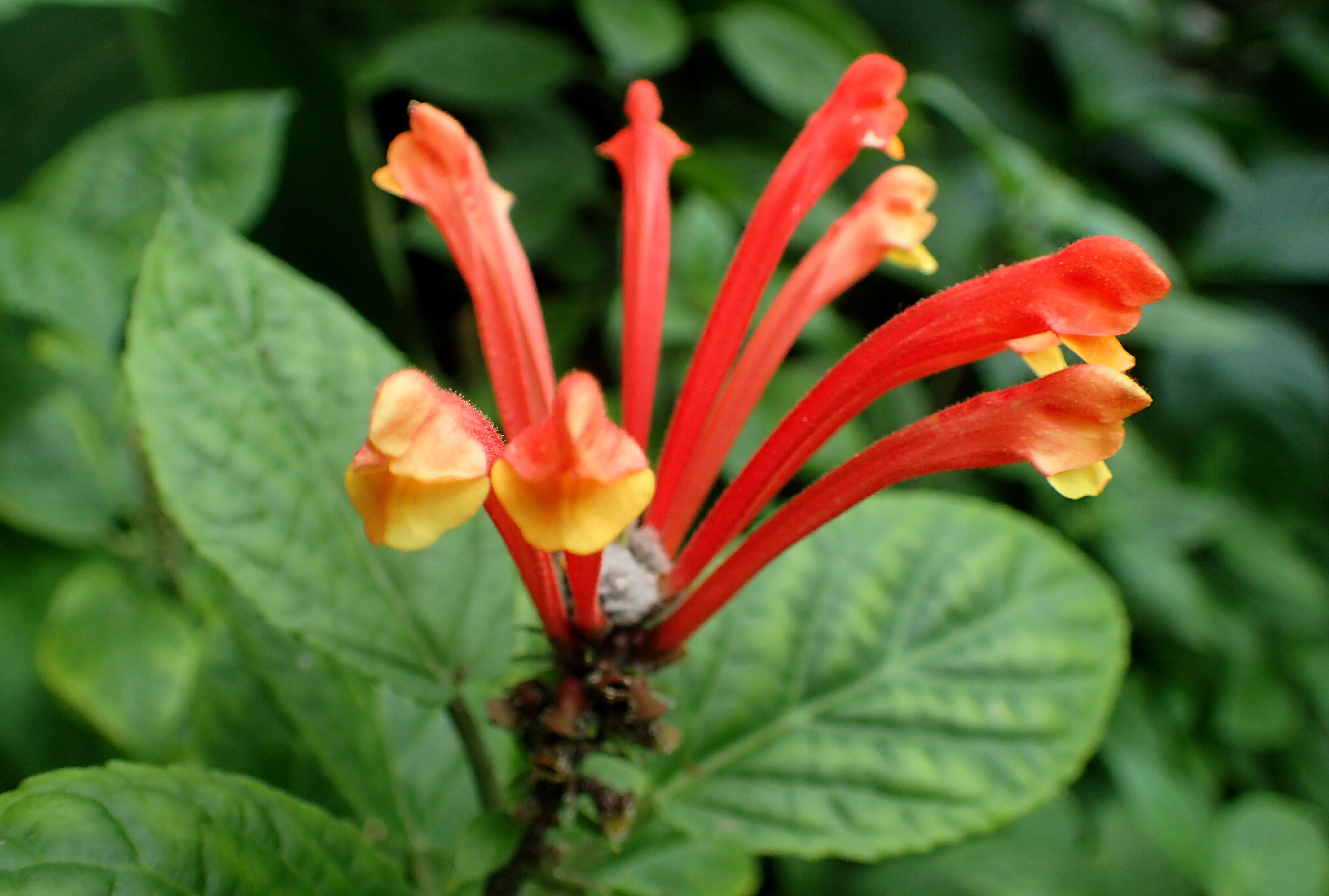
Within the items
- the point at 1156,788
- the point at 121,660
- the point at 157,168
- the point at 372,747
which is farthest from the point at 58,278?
the point at 1156,788

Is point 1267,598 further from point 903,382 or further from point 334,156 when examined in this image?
point 334,156

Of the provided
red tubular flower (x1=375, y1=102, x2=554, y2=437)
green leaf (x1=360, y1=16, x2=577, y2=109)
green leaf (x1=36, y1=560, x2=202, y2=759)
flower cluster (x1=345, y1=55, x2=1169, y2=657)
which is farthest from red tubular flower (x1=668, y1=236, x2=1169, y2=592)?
green leaf (x1=360, y1=16, x2=577, y2=109)

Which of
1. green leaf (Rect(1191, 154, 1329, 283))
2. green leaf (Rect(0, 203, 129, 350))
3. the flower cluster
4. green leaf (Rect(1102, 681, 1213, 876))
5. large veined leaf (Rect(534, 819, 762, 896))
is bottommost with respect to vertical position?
green leaf (Rect(1102, 681, 1213, 876))

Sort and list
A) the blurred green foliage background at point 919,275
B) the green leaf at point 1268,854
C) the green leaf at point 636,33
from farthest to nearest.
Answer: the green leaf at point 636,33
the green leaf at point 1268,854
the blurred green foliage background at point 919,275

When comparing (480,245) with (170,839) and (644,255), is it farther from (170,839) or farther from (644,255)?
(170,839)

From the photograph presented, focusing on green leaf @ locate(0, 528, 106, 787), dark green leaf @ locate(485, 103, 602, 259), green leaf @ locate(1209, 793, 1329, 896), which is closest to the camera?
green leaf @ locate(0, 528, 106, 787)

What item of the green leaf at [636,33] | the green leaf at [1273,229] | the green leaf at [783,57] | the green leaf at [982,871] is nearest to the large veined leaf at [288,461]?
the green leaf at [982,871]

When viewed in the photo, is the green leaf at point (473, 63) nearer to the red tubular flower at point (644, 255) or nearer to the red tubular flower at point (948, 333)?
the red tubular flower at point (644, 255)

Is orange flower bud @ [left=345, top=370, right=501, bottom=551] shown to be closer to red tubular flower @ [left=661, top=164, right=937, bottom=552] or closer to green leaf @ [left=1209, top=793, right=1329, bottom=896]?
red tubular flower @ [left=661, top=164, right=937, bottom=552]
